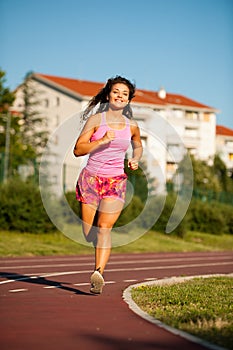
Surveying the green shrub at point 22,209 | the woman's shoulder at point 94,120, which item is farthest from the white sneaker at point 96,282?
the green shrub at point 22,209

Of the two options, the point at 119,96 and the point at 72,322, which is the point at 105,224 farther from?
the point at 72,322

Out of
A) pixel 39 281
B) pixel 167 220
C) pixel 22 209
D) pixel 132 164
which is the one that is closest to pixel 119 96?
pixel 132 164

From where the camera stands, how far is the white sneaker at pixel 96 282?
9164 mm

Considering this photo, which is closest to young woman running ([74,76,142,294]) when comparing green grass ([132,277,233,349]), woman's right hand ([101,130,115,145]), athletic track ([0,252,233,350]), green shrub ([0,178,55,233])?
woman's right hand ([101,130,115,145])

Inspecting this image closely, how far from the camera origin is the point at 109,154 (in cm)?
903

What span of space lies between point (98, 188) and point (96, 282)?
1.13 metres

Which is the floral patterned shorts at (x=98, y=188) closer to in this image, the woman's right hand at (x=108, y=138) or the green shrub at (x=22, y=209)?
the woman's right hand at (x=108, y=138)

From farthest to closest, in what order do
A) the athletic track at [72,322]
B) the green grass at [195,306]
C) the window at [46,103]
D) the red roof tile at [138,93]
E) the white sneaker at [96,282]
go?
the window at [46,103]
the red roof tile at [138,93]
the white sneaker at [96,282]
the green grass at [195,306]
the athletic track at [72,322]

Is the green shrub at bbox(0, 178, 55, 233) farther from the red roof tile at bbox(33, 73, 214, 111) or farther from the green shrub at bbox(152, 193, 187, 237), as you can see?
the red roof tile at bbox(33, 73, 214, 111)

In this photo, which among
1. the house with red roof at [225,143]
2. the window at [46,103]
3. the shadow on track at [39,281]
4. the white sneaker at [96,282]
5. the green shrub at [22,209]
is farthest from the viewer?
the house with red roof at [225,143]

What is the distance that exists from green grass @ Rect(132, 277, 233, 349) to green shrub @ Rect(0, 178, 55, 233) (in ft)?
58.6

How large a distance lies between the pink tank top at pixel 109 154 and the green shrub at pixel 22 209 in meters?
20.2

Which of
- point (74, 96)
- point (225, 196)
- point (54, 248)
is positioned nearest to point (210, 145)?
point (74, 96)

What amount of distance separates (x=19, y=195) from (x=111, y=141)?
21.0 meters
